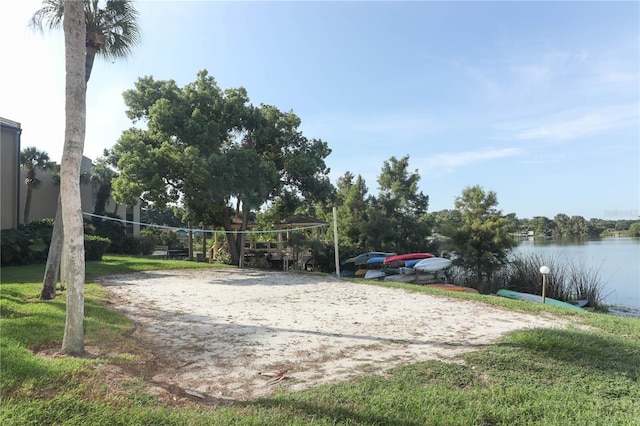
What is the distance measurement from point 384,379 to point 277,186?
15597 mm

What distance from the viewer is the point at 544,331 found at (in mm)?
4992

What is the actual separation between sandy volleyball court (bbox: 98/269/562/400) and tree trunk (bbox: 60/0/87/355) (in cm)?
93

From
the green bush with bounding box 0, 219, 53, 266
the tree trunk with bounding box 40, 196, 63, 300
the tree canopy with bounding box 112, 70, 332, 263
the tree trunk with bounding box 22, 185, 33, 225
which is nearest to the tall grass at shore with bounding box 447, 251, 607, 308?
the tree canopy with bounding box 112, 70, 332, 263

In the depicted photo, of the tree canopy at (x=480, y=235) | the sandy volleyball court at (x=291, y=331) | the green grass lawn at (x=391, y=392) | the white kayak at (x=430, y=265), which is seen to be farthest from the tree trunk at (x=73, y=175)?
the tree canopy at (x=480, y=235)

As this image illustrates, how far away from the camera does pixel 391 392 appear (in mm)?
3109

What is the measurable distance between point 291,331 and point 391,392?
252 centimetres

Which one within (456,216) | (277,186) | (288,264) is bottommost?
(288,264)

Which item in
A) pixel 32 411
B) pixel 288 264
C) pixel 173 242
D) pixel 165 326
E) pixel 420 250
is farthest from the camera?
pixel 173 242

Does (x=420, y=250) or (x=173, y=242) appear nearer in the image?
(x=420, y=250)

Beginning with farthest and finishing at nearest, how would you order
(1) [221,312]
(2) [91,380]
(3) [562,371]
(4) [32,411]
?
(1) [221,312] → (3) [562,371] → (2) [91,380] → (4) [32,411]

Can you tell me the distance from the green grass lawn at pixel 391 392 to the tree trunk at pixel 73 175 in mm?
410

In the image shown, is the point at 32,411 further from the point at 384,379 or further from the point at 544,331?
the point at 544,331

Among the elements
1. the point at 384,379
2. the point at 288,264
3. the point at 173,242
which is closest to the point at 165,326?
the point at 384,379

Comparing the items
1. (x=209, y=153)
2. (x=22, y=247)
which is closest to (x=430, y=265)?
(x=209, y=153)
